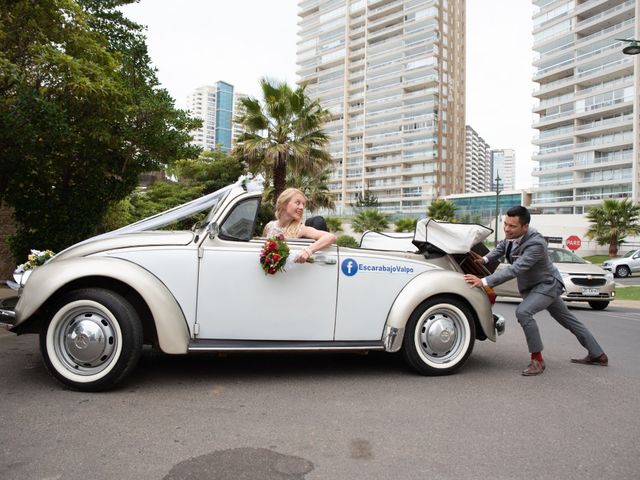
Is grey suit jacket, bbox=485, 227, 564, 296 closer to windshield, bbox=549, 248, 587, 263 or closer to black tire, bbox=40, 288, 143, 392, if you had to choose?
black tire, bbox=40, 288, 143, 392

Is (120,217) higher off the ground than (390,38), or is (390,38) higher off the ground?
(390,38)

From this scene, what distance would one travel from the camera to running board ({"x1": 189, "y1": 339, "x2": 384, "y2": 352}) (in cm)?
401

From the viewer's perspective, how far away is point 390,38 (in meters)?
106

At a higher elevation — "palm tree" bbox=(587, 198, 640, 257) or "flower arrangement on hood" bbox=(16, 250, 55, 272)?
"palm tree" bbox=(587, 198, 640, 257)

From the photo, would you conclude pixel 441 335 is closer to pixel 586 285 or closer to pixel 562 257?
pixel 586 285

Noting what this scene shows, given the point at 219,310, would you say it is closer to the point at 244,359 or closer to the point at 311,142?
the point at 244,359

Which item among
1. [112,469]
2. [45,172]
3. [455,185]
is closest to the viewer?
[112,469]

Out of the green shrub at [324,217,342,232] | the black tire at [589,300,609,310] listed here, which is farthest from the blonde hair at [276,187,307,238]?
the green shrub at [324,217,342,232]

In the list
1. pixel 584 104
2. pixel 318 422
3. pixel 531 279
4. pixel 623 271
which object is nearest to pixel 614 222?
pixel 623 271

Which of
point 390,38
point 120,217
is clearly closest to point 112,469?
point 120,217

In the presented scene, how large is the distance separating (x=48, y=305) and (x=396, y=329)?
282 centimetres

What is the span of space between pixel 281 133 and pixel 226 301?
18956 mm

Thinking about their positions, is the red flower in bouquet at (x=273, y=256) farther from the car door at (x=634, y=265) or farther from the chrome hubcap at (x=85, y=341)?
the car door at (x=634, y=265)

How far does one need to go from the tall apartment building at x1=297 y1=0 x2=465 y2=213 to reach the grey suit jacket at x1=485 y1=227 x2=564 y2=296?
85.3 metres
